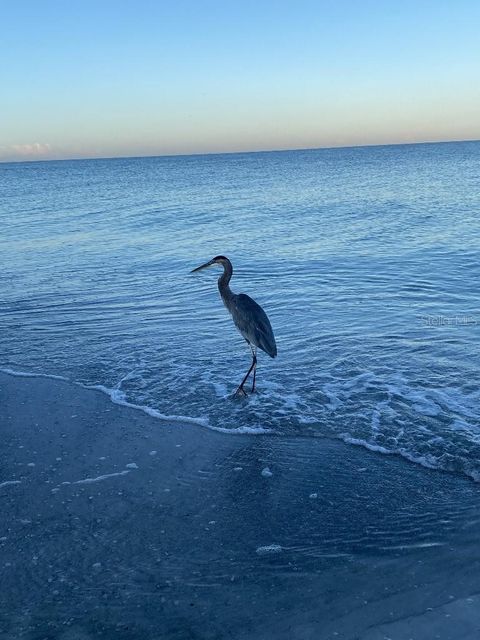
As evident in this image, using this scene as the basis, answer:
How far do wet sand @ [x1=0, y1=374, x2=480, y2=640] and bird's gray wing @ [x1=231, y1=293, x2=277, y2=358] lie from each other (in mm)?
1562

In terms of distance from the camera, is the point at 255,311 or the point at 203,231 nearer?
the point at 255,311

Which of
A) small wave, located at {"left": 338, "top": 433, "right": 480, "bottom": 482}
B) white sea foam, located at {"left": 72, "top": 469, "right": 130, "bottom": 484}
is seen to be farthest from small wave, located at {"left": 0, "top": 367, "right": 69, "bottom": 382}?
small wave, located at {"left": 338, "top": 433, "right": 480, "bottom": 482}

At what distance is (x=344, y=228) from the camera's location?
79.6 feet

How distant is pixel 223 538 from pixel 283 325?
20.9 ft

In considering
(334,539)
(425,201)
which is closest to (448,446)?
(334,539)

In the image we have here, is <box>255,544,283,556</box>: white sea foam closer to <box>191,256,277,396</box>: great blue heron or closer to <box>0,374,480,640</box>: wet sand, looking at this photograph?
<box>0,374,480,640</box>: wet sand

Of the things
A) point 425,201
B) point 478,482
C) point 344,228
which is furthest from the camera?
point 425,201

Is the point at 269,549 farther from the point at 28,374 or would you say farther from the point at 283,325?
the point at 283,325

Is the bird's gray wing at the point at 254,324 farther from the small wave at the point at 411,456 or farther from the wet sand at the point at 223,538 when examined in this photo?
the small wave at the point at 411,456

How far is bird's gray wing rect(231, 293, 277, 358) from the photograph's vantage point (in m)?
7.98

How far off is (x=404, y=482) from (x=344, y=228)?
63.4 feet

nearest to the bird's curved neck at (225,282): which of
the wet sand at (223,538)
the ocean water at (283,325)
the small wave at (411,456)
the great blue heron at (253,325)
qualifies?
the great blue heron at (253,325)

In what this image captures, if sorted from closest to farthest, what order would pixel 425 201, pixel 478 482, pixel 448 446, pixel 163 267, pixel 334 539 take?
pixel 334 539, pixel 478 482, pixel 448 446, pixel 163 267, pixel 425 201

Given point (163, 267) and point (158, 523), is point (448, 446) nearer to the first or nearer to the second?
point (158, 523)
